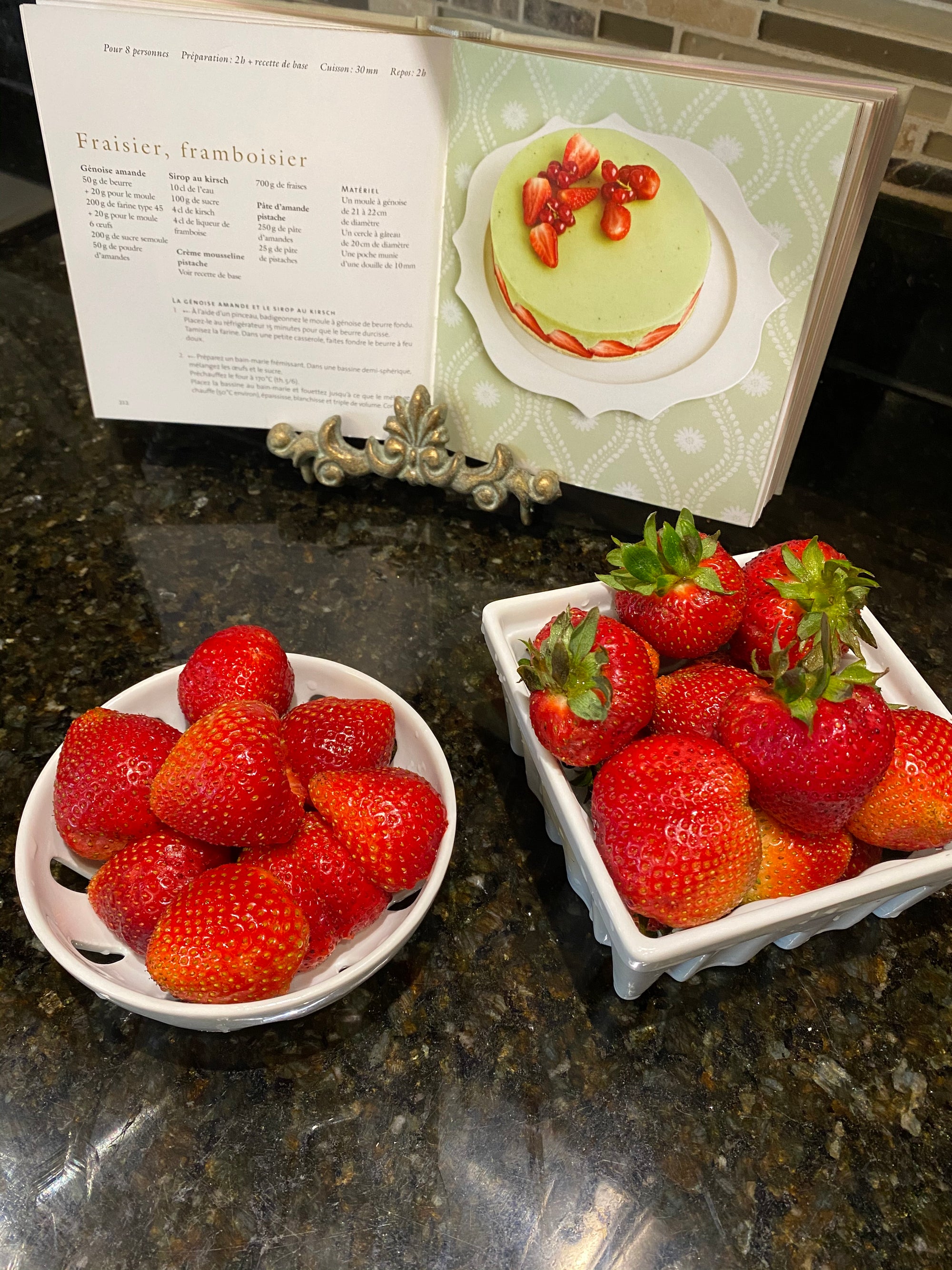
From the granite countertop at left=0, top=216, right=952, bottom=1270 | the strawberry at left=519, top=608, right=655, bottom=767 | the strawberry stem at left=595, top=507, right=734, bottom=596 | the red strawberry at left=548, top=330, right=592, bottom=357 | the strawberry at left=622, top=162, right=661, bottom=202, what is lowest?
the granite countertop at left=0, top=216, right=952, bottom=1270

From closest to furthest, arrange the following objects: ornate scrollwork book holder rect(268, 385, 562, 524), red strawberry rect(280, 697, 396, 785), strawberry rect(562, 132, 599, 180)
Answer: red strawberry rect(280, 697, 396, 785)
strawberry rect(562, 132, 599, 180)
ornate scrollwork book holder rect(268, 385, 562, 524)

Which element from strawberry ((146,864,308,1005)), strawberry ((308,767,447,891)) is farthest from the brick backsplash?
strawberry ((146,864,308,1005))

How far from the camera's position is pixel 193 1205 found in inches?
21.7

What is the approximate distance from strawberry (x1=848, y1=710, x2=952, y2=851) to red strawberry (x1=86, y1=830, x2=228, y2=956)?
42 cm

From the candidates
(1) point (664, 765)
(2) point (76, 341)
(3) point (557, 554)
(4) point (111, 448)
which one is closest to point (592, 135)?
(3) point (557, 554)

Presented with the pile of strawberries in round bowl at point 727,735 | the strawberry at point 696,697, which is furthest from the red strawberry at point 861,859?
the strawberry at point 696,697

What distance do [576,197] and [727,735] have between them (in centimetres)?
46

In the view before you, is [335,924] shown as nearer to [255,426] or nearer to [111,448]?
[255,426]

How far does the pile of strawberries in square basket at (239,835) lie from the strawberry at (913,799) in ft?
0.89

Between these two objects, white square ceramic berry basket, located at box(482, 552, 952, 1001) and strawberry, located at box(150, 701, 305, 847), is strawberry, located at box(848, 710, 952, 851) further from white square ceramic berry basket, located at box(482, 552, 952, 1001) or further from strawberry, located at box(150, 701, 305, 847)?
strawberry, located at box(150, 701, 305, 847)

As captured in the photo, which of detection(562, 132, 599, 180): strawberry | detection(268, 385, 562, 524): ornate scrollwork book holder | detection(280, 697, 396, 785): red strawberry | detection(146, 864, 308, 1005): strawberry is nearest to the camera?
detection(146, 864, 308, 1005): strawberry

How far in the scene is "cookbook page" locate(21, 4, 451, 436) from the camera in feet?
2.49

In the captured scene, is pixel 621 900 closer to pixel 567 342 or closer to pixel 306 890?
pixel 306 890

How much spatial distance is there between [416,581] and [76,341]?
60cm
